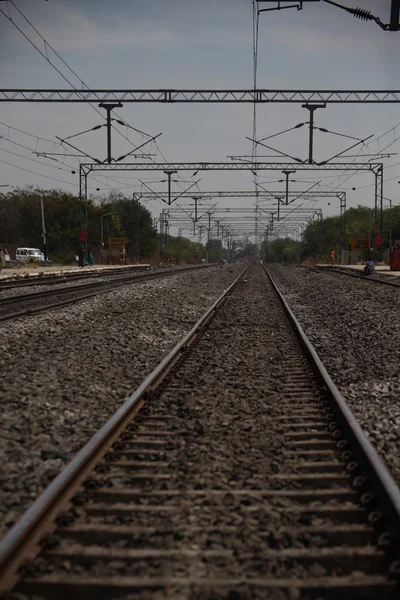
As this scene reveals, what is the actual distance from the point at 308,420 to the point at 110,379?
2.83m

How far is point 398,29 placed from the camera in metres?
13.6

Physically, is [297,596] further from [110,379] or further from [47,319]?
[47,319]

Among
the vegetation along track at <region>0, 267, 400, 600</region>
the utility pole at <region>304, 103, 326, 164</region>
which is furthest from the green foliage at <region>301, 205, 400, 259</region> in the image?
the vegetation along track at <region>0, 267, 400, 600</region>

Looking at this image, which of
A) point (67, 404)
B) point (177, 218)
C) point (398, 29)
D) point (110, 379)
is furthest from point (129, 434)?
point (177, 218)

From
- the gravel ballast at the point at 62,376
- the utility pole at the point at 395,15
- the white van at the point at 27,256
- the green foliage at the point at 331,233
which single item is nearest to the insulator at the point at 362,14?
the utility pole at the point at 395,15

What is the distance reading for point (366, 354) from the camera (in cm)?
959

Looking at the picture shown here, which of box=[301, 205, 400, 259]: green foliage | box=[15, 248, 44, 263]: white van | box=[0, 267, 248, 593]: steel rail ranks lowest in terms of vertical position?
box=[0, 267, 248, 593]: steel rail

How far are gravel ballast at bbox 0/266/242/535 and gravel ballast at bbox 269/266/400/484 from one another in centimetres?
239

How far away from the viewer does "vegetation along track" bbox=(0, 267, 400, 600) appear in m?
2.88

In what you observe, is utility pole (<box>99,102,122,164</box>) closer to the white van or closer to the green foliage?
the white van

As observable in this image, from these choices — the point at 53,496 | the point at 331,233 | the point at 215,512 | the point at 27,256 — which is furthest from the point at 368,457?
the point at 331,233

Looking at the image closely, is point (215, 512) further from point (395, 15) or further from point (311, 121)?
point (311, 121)

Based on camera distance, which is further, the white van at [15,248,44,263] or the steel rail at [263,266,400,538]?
the white van at [15,248,44,263]

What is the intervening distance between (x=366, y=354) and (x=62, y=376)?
A: 4567mm
